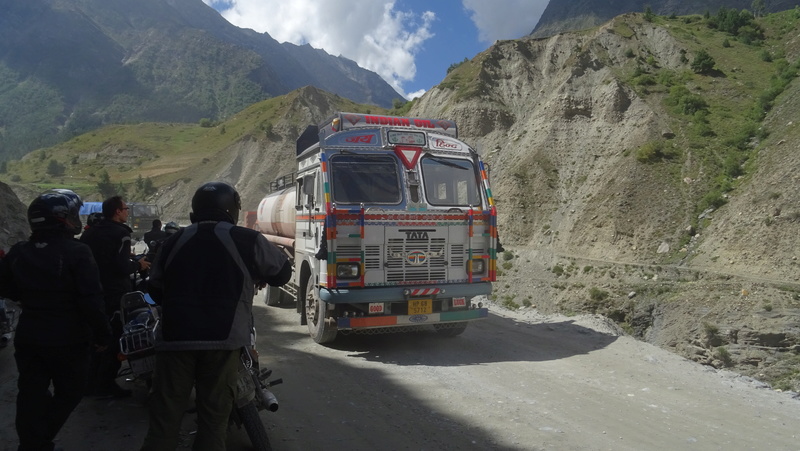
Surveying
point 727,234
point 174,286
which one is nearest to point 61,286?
point 174,286

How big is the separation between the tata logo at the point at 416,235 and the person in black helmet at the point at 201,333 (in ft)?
15.4

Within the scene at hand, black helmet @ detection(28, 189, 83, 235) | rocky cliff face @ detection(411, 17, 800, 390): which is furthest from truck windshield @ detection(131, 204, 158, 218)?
black helmet @ detection(28, 189, 83, 235)

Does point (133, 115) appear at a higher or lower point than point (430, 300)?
higher

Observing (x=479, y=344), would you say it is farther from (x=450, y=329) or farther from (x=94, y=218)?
(x=94, y=218)

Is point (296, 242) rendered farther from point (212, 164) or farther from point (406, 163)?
point (212, 164)

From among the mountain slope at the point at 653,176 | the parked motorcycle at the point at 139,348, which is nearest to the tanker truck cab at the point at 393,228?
the parked motorcycle at the point at 139,348

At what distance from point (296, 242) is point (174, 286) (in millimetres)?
6446

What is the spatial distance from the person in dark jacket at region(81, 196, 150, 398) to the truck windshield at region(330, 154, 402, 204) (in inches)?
120

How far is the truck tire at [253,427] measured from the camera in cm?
407

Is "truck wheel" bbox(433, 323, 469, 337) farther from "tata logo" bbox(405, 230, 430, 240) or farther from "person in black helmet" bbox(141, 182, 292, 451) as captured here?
"person in black helmet" bbox(141, 182, 292, 451)

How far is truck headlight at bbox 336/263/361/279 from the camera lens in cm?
775

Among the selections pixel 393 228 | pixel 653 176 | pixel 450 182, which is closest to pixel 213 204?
pixel 393 228

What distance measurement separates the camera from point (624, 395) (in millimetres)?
6238

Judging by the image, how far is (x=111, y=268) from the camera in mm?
5453
